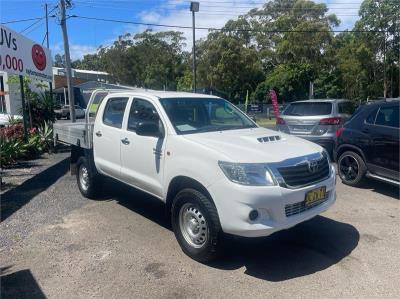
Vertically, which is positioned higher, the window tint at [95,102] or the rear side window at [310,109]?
the window tint at [95,102]

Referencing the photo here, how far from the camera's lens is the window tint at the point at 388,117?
684 centimetres

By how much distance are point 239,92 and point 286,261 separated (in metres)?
38.9

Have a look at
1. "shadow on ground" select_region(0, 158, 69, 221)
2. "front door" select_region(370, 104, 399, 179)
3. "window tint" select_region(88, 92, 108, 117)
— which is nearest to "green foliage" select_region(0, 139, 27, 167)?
"shadow on ground" select_region(0, 158, 69, 221)

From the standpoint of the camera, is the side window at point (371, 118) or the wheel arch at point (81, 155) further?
the side window at point (371, 118)

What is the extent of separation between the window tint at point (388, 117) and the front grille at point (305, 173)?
9.57 ft

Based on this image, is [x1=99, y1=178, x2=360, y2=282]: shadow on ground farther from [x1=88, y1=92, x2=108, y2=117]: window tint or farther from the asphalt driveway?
[x1=88, y1=92, x2=108, y2=117]: window tint

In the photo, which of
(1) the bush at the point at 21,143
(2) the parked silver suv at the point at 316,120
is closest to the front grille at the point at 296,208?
(2) the parked silver suv at the point at 316,120

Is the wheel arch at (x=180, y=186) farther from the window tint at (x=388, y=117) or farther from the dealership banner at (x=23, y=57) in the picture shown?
the dealership banner at (x=23, y=57)

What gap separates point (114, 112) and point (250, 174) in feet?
9.59

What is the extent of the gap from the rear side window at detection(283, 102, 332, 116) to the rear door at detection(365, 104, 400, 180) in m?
2.73

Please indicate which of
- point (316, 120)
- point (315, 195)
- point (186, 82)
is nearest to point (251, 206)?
point (315, 195)

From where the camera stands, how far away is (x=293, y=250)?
479 centimetres

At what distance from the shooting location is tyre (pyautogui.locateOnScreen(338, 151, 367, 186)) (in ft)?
24.3

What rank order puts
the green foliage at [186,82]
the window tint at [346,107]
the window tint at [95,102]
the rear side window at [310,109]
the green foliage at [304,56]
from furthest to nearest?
the green foliage at [186,82] < the green foliage at [304,56] < the window tint at [346,107] < the rear side window at [310,109] < the window tint at [95,102]
